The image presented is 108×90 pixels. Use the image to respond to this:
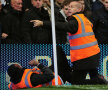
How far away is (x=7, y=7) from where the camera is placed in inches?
306

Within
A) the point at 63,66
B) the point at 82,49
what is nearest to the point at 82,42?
the point at 82,49

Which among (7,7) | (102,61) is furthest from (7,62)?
(102,61)

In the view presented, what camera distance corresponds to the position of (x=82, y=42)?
571cm

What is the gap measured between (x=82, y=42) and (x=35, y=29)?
1.88 metres

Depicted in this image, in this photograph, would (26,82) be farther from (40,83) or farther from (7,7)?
(7,7)

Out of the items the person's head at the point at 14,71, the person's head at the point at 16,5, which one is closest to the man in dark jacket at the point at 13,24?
the person's head at the point at 16,5

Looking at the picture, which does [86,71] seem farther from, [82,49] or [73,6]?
[73,6]

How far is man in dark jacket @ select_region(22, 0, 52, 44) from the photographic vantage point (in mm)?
7246

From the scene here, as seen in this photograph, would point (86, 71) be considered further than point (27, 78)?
Yes

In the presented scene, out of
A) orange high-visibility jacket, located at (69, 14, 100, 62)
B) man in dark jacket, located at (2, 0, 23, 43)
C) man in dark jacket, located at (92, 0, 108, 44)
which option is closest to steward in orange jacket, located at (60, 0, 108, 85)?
orange high-visibility jacket, located at (69, 14, 100, 62)

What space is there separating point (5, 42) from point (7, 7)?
3.24 feet

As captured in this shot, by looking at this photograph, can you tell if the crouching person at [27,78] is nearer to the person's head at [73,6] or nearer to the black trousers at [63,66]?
the black trousers at [63,66]

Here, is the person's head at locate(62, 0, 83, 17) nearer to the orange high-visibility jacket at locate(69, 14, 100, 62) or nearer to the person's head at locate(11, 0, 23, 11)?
the orange high-visibility jacket at locate(69, 14, 100, 62)

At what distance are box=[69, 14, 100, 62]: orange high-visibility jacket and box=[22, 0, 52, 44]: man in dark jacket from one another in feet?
5.36
